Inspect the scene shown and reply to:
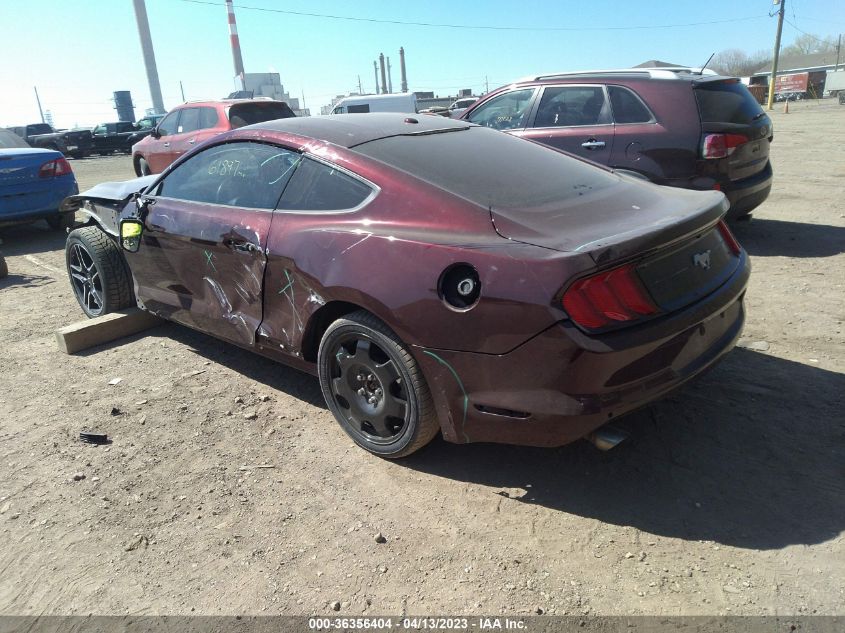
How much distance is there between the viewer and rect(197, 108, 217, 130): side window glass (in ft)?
36.3

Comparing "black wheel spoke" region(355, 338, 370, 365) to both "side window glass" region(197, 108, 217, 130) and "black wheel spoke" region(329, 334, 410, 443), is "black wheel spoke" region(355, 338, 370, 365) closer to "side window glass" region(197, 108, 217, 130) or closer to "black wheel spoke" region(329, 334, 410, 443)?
"black wheel spoke" region(329, 334, 410, 443)

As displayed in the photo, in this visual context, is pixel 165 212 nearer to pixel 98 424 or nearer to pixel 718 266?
pixel 98 424

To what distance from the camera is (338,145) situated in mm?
3221

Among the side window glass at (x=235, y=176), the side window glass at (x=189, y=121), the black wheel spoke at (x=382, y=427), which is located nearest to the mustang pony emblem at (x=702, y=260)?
the black wheel spoke at (x=382, y=427)

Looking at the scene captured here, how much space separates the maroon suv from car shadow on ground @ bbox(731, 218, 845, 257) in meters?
0.48

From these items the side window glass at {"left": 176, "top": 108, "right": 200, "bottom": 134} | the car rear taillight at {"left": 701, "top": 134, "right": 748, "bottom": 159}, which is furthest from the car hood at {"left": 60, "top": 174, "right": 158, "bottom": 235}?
the side window glass at {"left": 176, "top": 108, "right": 200, "bottom": 134}

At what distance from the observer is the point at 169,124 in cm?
1201

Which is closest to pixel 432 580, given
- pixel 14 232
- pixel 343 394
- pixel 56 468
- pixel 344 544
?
pixel 344 544

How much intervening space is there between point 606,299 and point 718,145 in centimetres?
424

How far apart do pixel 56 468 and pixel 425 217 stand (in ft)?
7.44

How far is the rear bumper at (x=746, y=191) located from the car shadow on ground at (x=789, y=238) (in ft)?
1.52

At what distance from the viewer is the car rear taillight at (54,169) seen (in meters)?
8.36

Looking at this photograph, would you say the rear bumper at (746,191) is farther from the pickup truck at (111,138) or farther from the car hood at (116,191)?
the pickup truck at (111,138)

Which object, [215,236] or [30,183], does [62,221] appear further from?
[215,236]
